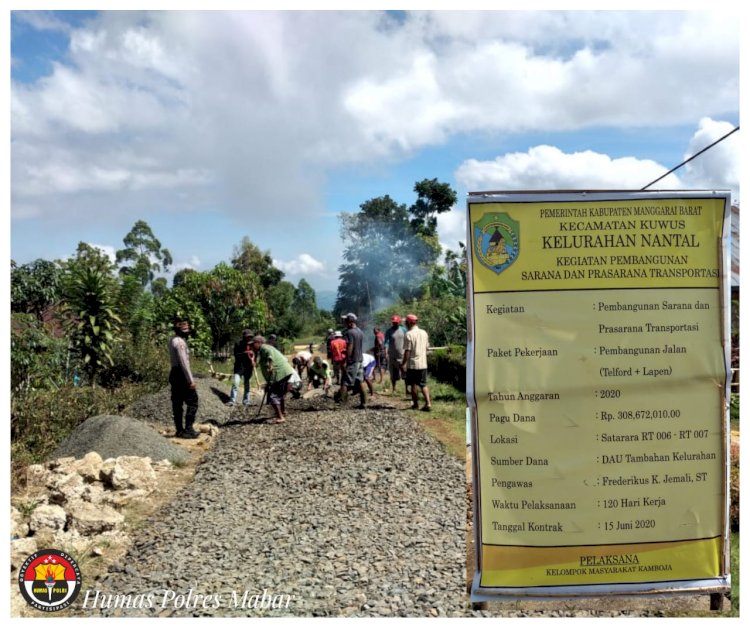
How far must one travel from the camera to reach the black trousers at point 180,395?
952cm

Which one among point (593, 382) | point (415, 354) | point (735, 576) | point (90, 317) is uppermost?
point (90, 317)

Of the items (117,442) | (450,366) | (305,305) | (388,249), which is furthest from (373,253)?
(117,442)

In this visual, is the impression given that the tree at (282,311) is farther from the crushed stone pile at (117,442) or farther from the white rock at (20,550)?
the white rock at (20,550)

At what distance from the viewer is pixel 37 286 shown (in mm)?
17062

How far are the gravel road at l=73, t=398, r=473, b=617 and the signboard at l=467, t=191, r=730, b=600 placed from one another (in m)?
1.43

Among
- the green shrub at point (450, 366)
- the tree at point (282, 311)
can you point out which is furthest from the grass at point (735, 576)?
the tree at point (282, 311)

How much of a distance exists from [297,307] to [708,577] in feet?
164

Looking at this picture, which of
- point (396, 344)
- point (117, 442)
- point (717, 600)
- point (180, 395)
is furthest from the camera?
point (396, 344)

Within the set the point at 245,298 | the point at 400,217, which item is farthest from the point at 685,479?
the point at 400,217

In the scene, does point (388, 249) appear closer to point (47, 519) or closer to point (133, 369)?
point (133, 369)

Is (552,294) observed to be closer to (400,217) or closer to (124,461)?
(124,461)

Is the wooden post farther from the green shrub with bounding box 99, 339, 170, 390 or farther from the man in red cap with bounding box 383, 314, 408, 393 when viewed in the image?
the green shrub with bounding box 99, 339, 170, 390

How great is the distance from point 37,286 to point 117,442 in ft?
34.5

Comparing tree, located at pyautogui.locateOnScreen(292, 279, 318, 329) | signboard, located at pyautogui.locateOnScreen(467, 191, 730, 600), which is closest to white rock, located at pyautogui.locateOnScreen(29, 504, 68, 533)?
signboard, located at pyautogui.locateOnScreen(467, 191, 730, 600)
